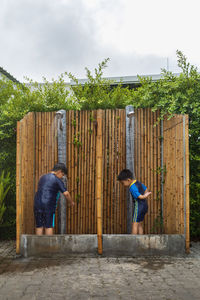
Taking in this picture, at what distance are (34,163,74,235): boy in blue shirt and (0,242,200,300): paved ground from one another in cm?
79

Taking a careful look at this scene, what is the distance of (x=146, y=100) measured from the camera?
7176mm

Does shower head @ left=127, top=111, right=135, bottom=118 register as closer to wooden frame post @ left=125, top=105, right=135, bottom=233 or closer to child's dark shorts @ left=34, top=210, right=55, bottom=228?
wooden frame post @ left=125, top=105, right=135, bottom=233

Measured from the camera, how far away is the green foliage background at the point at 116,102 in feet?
22.8

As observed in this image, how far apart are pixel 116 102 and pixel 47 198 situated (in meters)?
2.72

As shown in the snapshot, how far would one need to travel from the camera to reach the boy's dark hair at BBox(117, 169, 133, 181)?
6617 millimetres

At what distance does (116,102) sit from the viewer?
302 inches

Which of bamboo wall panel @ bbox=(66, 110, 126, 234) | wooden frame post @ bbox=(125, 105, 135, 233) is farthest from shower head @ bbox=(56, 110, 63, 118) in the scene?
wooden frame post @ bbox=(125, 105, 135, 233)

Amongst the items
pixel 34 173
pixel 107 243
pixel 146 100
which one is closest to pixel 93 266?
pixel 107 243

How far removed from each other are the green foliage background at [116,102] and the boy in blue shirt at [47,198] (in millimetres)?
1174

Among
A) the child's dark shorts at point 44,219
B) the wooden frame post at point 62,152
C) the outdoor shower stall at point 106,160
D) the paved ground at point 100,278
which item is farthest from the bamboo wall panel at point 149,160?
the child's dark shorts at point 44,219

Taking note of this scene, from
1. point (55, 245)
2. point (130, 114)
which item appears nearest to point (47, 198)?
point (55, 245)

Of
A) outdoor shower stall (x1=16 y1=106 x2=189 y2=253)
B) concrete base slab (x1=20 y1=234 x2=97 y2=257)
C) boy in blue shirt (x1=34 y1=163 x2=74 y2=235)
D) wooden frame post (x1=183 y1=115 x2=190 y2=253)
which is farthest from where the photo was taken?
outdoor shower stall (x1=16 y1=106 x2=189 y2=253)

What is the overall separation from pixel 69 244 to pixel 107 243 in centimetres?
69

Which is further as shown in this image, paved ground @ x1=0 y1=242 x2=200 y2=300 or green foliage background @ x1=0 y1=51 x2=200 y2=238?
green foliage background @ x1=0 y1=51 x2=200 y2=238
